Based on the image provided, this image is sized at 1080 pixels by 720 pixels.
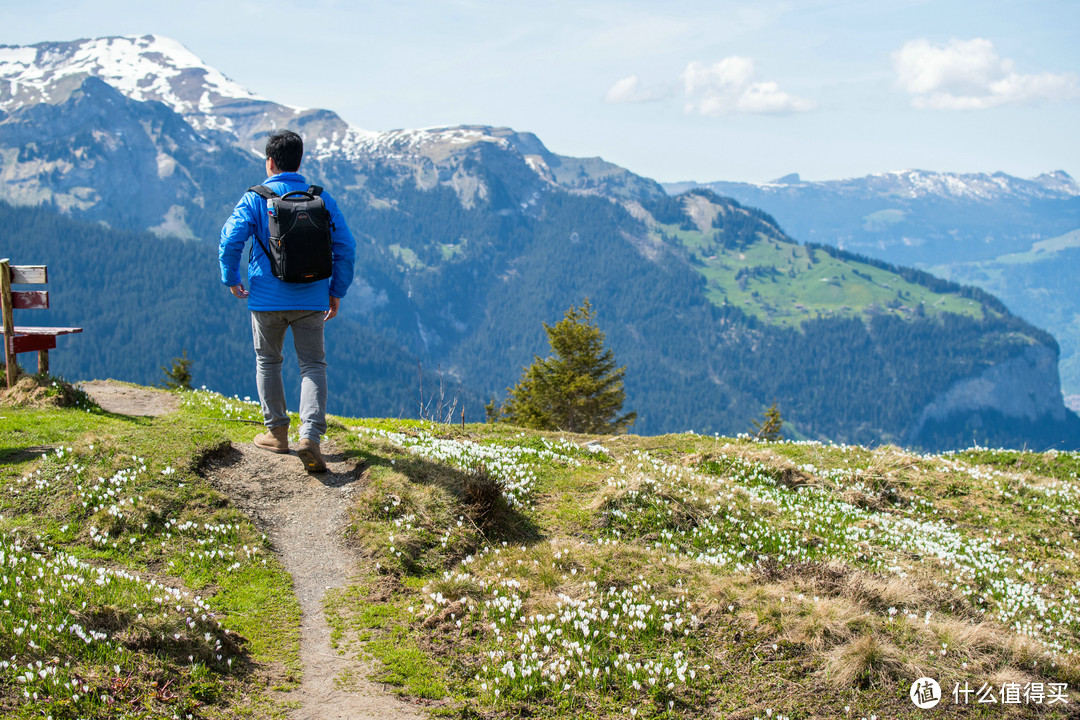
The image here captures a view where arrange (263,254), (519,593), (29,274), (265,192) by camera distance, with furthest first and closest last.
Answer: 1. (29,274)
2. (263,254)
3. (265,192)
4. (519,593)

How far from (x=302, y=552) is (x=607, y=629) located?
401 cm

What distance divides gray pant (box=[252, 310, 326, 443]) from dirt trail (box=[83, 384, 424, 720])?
2.75 ft

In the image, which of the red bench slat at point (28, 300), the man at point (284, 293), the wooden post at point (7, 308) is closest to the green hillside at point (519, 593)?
the man at point (284, 293)

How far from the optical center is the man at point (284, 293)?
9.82 metres

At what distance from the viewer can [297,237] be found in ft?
31.2

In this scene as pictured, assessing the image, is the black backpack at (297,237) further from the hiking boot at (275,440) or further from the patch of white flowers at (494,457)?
the patch of white flowers at (494,457)

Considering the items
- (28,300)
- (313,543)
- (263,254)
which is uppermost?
(263,254)

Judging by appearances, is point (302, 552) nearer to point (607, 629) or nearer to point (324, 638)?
point (324, 638)

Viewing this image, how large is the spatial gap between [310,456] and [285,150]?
4416mm

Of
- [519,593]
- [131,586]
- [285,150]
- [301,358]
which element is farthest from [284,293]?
[519,593]

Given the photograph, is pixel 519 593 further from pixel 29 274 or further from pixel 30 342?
pixel 29 274

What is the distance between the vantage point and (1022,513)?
1432cm

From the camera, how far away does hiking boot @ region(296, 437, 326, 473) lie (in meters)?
10.7

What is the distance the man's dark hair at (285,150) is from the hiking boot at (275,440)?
3.98m
